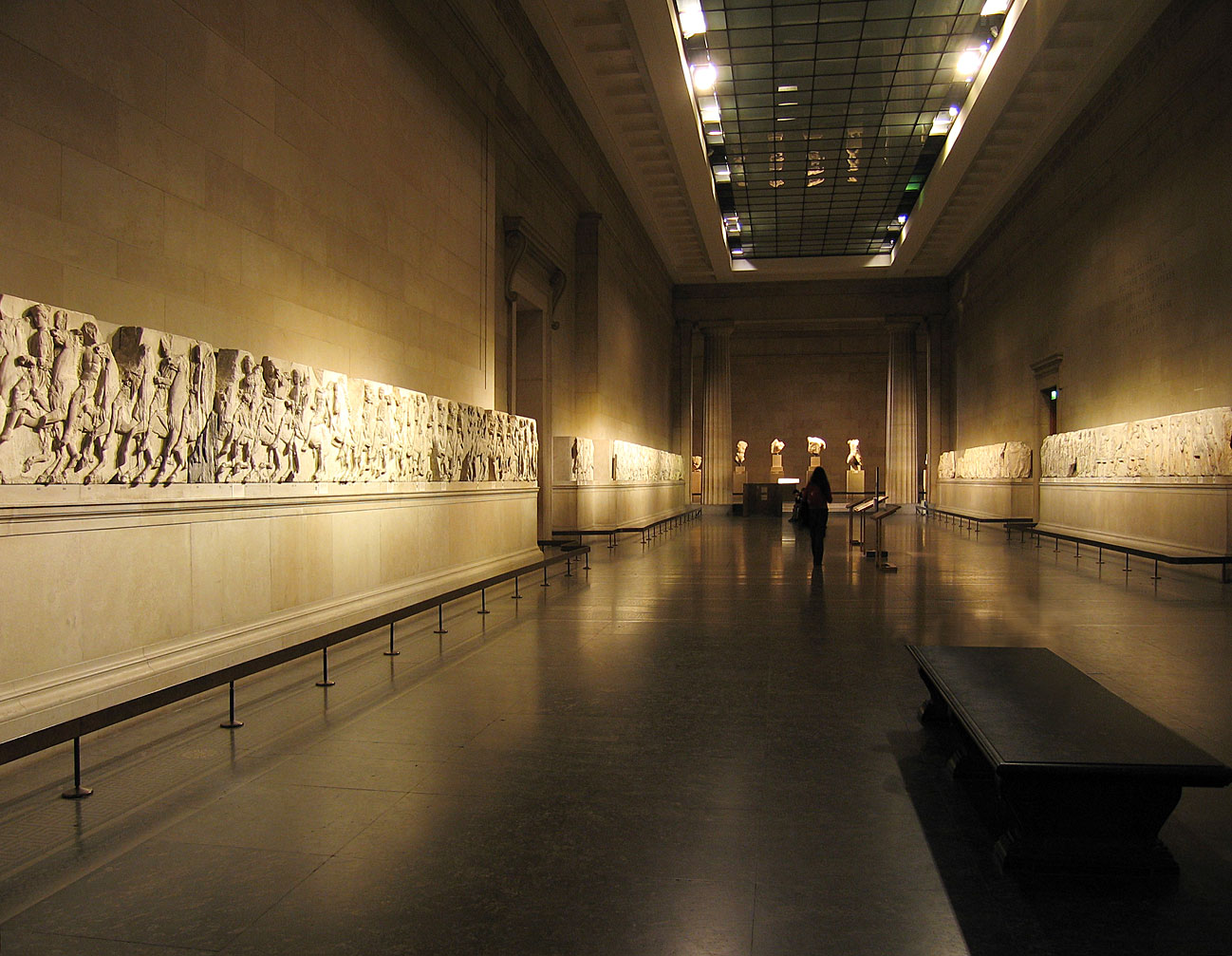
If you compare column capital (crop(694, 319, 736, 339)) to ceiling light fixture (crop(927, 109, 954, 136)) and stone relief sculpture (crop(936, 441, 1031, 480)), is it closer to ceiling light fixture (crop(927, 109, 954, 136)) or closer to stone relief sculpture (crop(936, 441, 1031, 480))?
stone relief sculpture (crop(936, 441, 1031, 480))

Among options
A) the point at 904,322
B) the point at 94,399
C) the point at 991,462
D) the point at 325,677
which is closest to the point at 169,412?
the point at 94,399

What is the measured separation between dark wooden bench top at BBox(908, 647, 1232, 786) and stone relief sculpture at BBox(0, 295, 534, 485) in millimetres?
4472

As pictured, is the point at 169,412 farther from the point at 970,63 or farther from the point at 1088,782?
the point at 970,63

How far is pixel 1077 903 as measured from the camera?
2.82 metres

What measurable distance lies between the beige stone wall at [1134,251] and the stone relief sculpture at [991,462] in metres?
0.48

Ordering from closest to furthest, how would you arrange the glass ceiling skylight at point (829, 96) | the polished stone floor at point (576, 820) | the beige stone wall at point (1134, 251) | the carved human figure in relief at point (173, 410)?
the polished stone floor at point (576, 820) < the carved human figure in relief at point (173, 410) < the beige stone wall at point (1134, 251) < the glass ceiling skylight at point (829, 96)

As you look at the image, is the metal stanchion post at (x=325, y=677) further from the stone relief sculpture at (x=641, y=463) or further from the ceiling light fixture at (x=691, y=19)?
the stone relief sculpture at (x=641, y=463)

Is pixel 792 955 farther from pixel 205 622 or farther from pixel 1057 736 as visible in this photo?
pixel 205 622

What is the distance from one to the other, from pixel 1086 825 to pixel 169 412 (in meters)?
5.12

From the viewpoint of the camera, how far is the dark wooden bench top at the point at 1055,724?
2.92m

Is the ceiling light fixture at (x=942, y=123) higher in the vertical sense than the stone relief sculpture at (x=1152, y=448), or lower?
higher

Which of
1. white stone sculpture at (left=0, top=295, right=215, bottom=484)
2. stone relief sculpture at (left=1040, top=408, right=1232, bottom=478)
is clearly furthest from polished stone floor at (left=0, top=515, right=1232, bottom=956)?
stone relief sculpture at (left=1040, top=408, right=1232, bottom=478)

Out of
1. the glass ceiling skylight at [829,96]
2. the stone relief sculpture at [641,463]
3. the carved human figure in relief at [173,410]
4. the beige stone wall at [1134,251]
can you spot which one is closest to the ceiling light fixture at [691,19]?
the glass ceiling skylight at [829,96]

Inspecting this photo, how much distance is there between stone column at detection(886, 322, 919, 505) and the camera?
3319 centimetres
